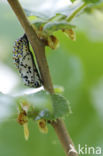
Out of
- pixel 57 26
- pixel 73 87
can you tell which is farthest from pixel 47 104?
pixel 73 87

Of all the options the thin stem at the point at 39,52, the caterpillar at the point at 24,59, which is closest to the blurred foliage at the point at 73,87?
the caterpillar at the point at 24,59

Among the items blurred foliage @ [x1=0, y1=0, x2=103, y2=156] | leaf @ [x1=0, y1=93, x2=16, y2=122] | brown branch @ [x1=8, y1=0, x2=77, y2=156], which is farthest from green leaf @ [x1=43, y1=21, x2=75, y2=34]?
blurred foliage @ [x1=0, y1=0, x2=103, y2=156]

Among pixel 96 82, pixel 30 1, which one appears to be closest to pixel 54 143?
pixel 96 82

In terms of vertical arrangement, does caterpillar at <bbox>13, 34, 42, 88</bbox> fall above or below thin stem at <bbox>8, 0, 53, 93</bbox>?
below

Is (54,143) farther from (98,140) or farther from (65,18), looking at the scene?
(65,18)

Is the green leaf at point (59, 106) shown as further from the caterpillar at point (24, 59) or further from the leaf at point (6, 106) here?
the caterpillar at point (24, 59)

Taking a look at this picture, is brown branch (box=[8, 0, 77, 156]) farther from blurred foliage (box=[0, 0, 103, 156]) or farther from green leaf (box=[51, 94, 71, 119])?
blurred foliage (box=[0, 0, 103, 156])
